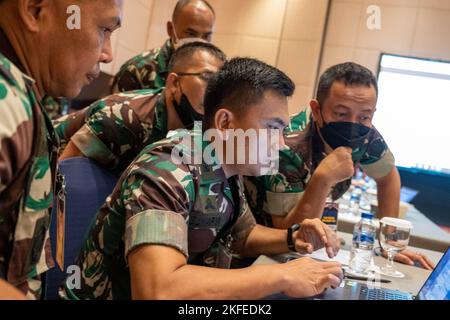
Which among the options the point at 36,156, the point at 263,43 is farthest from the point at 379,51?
the point at 36,156

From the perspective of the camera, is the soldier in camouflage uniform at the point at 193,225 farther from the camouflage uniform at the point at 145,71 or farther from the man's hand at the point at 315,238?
the camouflage uniform at the point at 145,71

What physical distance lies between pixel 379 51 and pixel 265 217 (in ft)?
1.86

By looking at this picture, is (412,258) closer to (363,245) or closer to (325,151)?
(363,245)

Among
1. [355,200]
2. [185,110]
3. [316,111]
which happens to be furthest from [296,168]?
[355,200]

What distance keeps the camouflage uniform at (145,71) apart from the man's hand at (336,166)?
0.81 meters

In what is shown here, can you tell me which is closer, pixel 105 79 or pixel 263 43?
pixel 263 43

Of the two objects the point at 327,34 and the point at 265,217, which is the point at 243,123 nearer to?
the point at 327,34

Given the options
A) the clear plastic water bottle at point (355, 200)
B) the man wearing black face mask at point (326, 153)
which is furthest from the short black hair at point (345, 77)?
the clear plastic water bottle at point (355, 200)

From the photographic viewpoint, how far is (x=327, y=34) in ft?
3.00

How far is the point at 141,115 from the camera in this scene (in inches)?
52.2

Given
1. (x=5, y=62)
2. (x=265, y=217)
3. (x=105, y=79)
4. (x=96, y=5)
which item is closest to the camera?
(x=5, y=62)

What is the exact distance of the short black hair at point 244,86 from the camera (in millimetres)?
871

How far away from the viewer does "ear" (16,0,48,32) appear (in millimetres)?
531
